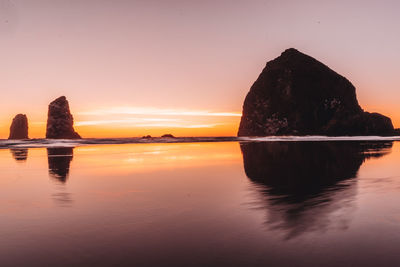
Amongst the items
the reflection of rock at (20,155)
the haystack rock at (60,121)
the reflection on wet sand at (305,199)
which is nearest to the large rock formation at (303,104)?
the haystack rock at (60,121)

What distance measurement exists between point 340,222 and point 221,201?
3.40 m

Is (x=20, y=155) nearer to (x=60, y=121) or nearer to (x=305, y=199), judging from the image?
(x=305, y=199)

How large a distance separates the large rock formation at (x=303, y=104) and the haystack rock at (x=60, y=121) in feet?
264

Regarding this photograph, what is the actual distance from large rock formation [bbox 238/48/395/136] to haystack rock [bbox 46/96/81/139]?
80.4 metres

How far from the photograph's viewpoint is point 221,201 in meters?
9.43

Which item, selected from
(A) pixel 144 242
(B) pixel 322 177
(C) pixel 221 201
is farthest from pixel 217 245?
(B) pixel 322 177

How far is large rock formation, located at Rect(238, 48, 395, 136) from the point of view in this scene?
128m

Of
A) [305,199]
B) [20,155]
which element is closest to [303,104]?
[20,155]

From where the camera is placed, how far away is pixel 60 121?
155875mm

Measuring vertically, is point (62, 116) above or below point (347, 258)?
above

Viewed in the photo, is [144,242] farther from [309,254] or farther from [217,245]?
[309,254]

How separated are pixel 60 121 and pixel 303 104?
359ft

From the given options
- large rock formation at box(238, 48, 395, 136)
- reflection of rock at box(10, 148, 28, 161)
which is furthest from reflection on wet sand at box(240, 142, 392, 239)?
large rock formation at box(238, 48, 395, 136)

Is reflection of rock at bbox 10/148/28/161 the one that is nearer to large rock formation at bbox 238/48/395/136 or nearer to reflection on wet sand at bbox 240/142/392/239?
reflection on wet sand at bbox 240/142/392/239
